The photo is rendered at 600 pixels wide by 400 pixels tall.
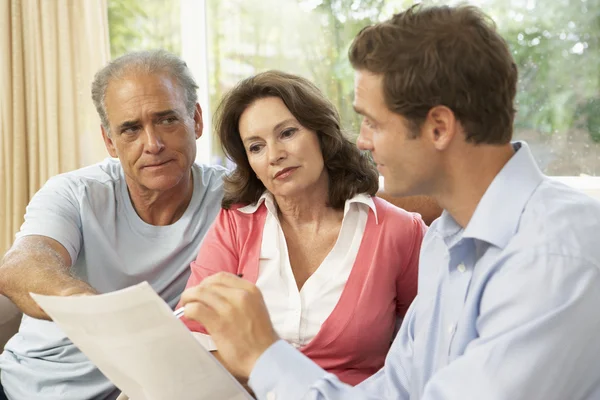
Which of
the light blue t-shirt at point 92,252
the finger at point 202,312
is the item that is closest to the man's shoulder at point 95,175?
the light blue t-shirt at point 92,252

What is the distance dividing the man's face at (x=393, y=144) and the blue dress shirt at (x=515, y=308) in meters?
0.11

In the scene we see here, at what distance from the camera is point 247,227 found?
186cm

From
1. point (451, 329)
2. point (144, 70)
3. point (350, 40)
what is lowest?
point (451, 329)

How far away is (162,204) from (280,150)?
481mm

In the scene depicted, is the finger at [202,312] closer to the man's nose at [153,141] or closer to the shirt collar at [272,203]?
the shirt collar at [272,203]

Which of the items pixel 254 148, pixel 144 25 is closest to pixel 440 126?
pixel 254 148

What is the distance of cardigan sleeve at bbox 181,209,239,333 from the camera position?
70.9 inches

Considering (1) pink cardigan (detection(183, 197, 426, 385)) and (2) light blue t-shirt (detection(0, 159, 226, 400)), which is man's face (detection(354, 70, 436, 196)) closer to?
(1) pink cardigan (detection(183, 197, 426, 385))

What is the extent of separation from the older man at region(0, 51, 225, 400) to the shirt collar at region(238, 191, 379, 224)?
242 mm

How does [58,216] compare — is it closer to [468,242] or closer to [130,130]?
[130,130]

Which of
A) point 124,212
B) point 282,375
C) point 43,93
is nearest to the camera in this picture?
point 282,375

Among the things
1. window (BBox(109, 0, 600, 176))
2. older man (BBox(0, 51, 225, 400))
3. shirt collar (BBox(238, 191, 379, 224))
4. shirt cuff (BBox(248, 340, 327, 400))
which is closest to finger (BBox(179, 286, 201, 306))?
shirt cuff (BBox(248, 340, 327, 400))

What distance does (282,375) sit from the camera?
1098 mm

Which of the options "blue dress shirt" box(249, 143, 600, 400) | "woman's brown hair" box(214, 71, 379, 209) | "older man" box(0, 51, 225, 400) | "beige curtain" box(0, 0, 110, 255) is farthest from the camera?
"beige curtain" box(0, 0, 110, 255)
